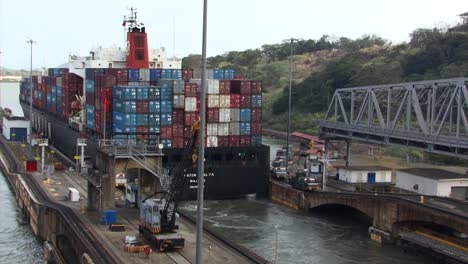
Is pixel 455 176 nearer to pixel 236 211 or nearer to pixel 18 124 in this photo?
pixel 236 211

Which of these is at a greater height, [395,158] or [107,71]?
[107,71]

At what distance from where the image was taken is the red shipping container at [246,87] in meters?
51.3

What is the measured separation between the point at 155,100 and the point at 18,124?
122 feet

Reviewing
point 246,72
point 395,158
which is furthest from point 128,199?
point 246,72

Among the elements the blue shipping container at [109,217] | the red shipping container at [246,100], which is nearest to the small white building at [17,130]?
the red shipping container at [246,100]

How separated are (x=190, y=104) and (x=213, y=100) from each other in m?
1.96

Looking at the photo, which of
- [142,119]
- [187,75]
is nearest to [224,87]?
[142,119]

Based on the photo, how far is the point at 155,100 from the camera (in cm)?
4872

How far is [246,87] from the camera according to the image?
51.4 metres

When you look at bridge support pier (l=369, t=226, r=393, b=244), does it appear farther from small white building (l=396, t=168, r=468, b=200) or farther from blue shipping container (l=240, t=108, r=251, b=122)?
blue shipping container (l=240, t=108, r=251, b=122)

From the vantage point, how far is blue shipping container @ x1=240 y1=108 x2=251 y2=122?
2012 inches

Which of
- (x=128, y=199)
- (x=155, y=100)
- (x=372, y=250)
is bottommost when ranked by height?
(x=372, y=250)

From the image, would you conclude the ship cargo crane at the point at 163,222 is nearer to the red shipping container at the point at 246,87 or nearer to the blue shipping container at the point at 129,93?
the blue shipping container at the point at 129,93

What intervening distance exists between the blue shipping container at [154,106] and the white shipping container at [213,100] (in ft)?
12.5
